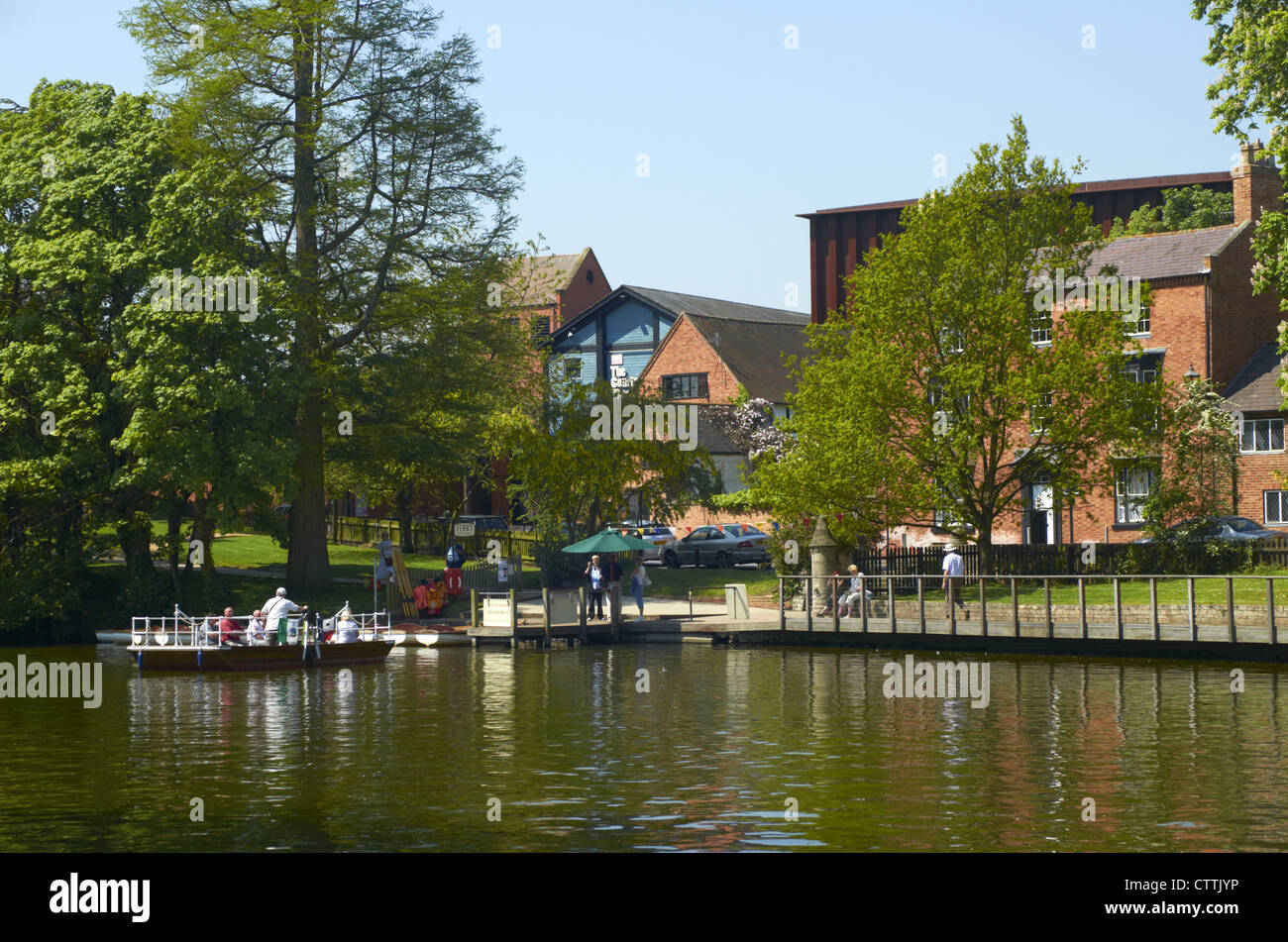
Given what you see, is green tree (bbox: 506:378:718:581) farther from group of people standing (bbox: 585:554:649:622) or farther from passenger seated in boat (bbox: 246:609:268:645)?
passenger seated in boat (bbox: 246:609:268:645)

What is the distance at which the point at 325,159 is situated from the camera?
49344 mm

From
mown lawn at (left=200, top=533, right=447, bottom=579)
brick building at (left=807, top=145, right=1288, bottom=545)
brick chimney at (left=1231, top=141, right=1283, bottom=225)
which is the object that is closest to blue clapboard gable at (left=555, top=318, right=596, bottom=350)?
mown lawn at (left=200, top=533, right=447, bottom=579)

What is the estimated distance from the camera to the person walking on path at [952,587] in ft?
125

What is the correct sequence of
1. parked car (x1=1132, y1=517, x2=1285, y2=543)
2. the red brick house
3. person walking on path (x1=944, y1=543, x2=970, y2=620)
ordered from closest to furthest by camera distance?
person walking on path (x1=944, y1=543, x2=970, y2=620) → parked car (x1=1132, y1=517, x2=1285, y2=543) → the red brick house

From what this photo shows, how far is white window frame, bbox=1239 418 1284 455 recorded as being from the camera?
5338cm

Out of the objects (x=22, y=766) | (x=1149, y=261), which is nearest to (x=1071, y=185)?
(x=1149, y=261)

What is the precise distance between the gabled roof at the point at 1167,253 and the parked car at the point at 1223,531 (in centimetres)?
1138

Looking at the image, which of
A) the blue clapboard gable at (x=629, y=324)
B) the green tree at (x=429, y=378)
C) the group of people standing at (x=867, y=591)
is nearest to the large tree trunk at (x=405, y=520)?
A: the green tree at (x=429, y=378)

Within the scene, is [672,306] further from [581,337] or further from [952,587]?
[952,587]

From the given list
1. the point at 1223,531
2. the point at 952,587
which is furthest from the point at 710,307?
the point at 952,587

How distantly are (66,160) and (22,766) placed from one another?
93.8 feet

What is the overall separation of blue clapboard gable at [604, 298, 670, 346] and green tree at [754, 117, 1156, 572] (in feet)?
131
